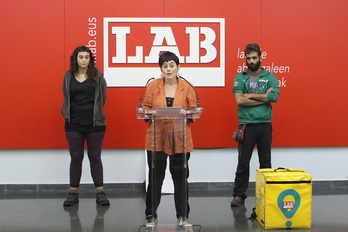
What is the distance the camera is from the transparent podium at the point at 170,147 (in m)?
3.65

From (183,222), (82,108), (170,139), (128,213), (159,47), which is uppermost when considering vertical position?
(159,47)

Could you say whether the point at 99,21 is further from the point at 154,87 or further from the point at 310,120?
the point at 310,120

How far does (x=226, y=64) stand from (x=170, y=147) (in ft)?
7.01

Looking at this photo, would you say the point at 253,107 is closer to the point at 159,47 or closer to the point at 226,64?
the point at 226,64

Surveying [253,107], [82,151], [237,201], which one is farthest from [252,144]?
[82,151]

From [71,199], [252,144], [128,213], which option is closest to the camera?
[128,213]

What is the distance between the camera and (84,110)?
4.85m

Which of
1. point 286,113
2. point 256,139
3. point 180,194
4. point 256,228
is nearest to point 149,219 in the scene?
point 180,194

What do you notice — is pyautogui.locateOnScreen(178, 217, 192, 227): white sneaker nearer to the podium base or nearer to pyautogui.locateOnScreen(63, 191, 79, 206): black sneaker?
the podium base

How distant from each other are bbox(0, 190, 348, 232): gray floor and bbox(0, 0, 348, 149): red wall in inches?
24.8

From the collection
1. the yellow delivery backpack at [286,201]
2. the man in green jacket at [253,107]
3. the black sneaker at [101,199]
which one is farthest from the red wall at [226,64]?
the yellow delivery backpack at [286,201]

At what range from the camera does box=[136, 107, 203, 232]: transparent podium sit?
365 cm

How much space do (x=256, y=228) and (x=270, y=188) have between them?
0.38m

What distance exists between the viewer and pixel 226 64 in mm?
5555
